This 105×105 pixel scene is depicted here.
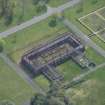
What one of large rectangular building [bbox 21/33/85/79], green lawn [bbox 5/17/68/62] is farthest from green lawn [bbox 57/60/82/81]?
green lawn [bbox 5/17/68/62]

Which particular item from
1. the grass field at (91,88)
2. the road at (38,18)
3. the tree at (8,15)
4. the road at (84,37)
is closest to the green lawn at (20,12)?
the tree at (8,15)

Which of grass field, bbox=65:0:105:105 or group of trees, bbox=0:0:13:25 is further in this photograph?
group of trees, bbox=0:0:13:25

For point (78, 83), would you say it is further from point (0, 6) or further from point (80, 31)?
point (0, 6)

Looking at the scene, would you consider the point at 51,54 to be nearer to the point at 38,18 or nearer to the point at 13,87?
the point at 13,87

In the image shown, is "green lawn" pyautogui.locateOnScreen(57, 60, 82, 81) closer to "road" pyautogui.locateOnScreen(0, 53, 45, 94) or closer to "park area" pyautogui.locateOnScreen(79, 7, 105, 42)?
"road" pyautogui.locateOnScreen(0, 53, 45, 94)

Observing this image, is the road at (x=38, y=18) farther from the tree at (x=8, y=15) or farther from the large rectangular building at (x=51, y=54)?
the large rectangular building at (x=51, y=54)

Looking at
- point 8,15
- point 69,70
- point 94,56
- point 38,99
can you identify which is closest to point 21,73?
point 38,99
